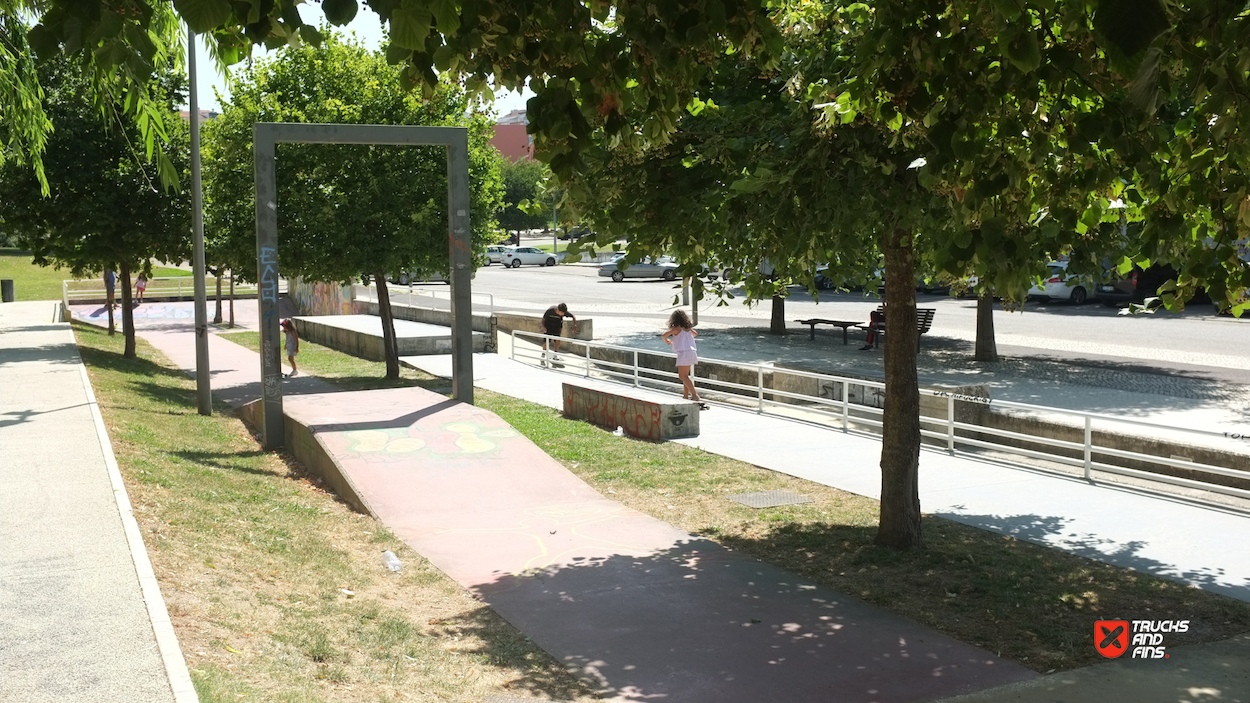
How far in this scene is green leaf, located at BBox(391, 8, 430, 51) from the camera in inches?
143

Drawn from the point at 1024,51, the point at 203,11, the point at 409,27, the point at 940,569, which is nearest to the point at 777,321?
the point at 940,569

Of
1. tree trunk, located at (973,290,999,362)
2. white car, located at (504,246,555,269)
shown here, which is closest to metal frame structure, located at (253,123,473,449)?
tree trunk, located at (973,290,999,362)

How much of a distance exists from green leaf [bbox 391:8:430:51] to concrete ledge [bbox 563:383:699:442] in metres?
10.6

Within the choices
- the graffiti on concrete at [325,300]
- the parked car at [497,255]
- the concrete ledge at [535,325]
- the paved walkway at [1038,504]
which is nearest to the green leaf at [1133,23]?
the paved walkway at [1038,504]

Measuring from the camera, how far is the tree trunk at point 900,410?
842 centimetres

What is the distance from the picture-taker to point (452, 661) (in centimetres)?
617

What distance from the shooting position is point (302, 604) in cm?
697

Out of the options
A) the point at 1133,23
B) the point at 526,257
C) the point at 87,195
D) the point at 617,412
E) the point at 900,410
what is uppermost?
the point at 87,195

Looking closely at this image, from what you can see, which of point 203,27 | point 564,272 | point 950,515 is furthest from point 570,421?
point 564,272

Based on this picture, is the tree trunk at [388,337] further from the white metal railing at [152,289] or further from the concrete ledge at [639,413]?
the white metal railing at [152,289]

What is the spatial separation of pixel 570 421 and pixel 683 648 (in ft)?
30.8

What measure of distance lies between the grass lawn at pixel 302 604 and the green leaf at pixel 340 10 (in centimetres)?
307

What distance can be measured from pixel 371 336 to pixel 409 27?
2289cm

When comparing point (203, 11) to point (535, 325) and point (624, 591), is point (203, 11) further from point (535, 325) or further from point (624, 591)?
point (535, 325)
